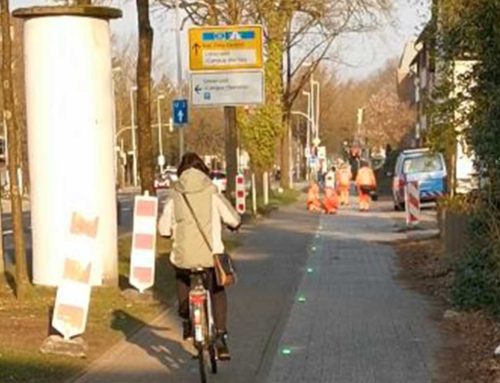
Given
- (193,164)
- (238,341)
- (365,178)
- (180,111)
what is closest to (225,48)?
(180,111)

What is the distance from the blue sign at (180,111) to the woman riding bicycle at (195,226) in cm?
1927

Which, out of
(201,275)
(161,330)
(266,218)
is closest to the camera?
(201,275)

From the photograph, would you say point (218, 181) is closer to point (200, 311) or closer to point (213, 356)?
point (213, 356)

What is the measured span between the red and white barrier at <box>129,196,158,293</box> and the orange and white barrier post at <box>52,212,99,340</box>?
163 inches


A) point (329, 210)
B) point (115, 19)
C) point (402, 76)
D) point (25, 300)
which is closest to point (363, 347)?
point (25, 300)

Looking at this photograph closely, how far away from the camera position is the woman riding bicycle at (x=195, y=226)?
33.0ft

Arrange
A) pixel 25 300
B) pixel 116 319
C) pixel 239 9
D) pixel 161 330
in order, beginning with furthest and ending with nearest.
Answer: pixel 239 9, pixel 25 300, pixel 116 319, pixel 161 330

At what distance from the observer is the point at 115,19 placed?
653 inches

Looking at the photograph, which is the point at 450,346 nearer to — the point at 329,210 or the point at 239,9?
the point at 239,9

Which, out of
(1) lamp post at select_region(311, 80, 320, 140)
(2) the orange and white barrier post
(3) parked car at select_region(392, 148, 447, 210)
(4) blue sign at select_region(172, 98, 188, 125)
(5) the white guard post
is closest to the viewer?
(2) the orange and white barrier post

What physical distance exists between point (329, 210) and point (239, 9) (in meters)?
9.32

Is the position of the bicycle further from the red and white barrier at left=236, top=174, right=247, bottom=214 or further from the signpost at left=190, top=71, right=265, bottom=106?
the red and white barrier at left=236, top=174, right=247, bottom=214

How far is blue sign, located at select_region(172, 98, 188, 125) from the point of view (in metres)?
29.6

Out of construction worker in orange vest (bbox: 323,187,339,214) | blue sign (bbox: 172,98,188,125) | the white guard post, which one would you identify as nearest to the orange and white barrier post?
the white guard post
